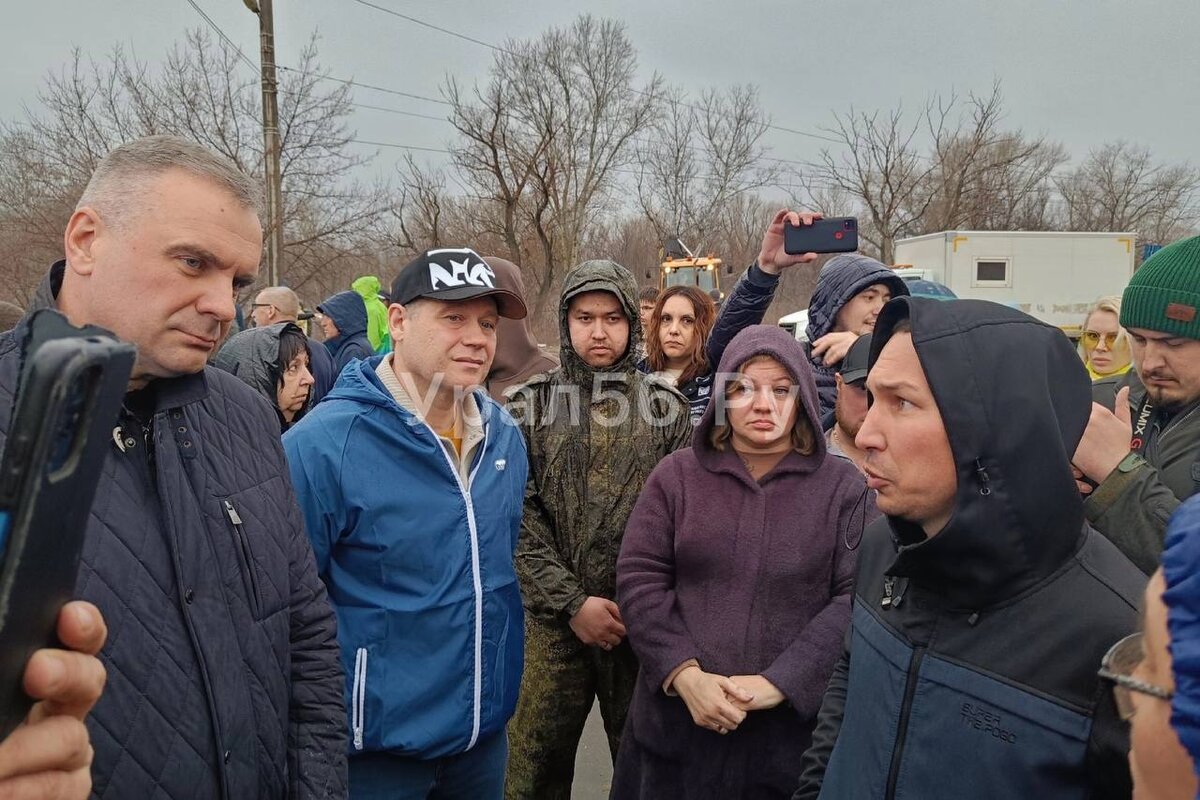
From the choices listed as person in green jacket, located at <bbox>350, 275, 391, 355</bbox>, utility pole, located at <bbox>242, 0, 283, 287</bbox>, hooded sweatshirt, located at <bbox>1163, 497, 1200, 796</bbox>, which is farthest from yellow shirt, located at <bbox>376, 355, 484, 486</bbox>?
utility pole, located at <bbox>242, 0, 283, 287</bbox>

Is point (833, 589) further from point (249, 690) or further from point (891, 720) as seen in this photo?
point (249, 690)

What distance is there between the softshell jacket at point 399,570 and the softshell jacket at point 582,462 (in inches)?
26.9

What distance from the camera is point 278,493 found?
182 centimetres

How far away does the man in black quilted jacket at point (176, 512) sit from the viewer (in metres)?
1.37

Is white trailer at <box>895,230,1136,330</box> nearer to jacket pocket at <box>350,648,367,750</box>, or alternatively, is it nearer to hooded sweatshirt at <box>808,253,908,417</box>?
hooded sweatshirt at <box>808,253,908,417</box>

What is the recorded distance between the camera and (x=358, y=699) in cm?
219

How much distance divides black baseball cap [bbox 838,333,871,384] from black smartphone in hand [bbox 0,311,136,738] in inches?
103

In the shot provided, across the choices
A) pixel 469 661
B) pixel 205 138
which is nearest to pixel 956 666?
pixel 469 661

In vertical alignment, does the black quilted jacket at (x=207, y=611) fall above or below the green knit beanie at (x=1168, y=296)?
below

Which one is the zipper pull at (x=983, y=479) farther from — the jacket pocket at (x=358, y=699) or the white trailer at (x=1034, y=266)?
the white trailer at (x=1034, y=266)

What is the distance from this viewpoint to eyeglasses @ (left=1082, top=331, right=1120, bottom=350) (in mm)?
5090

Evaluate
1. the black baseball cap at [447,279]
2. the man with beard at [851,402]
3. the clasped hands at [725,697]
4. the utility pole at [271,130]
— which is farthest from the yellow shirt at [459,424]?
the utility pole at [271,130]

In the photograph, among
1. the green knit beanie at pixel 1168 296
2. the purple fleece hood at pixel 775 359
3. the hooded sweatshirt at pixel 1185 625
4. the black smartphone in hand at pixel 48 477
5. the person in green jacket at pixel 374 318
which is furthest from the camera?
the person in green jacket at pixel 374 318

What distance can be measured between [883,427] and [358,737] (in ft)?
5.51
